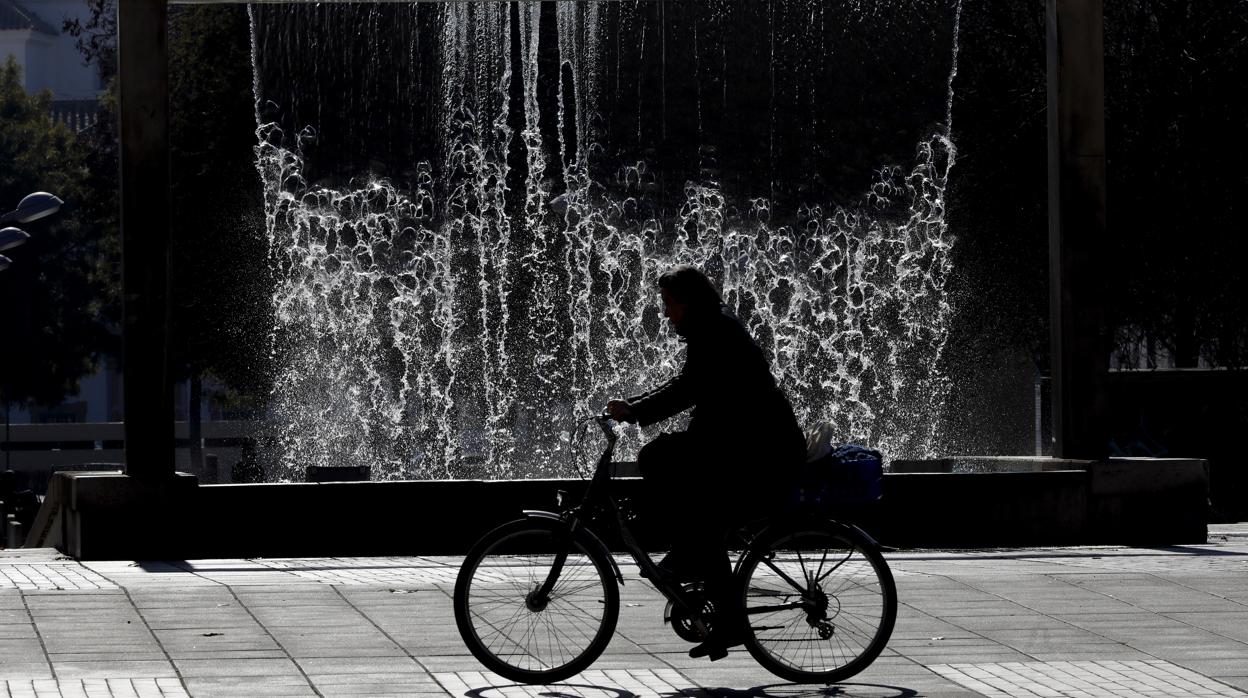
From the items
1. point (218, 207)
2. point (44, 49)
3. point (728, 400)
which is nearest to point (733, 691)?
point (728, 400)

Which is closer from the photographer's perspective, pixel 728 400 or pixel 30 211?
pixel 728 400

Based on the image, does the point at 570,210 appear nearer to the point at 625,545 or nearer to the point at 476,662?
the point at 476,662

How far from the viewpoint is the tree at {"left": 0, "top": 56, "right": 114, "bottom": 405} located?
129 feet

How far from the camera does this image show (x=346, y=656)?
7.85m

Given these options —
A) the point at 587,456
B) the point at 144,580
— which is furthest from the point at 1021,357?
the point at 144,580

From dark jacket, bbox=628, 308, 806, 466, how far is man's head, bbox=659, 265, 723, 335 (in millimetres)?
25

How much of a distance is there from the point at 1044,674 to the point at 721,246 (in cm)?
1948

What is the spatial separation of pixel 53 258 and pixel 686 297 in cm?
3637

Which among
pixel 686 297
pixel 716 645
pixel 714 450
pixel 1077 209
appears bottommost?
pixel 716 645

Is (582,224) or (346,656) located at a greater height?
(582,224)

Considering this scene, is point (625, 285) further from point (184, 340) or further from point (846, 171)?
point (184, 340)

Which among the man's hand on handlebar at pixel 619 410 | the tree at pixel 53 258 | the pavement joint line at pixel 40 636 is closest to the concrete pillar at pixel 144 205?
the pavement joint line at pixel 40 636

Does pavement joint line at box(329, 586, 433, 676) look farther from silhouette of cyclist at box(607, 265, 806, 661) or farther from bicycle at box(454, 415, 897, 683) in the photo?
silhouette of cyclist at box(607, 265, 806, 661)

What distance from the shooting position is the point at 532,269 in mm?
26031
